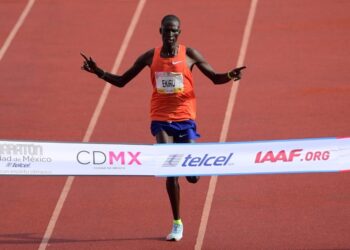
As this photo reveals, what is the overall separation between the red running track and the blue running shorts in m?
0.93

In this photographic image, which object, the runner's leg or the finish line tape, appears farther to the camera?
the runner's leg

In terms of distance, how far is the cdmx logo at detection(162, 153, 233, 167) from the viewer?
861 cm

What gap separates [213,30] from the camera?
568 inches

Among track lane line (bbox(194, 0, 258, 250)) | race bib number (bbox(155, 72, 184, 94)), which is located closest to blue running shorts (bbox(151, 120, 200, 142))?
race bib number (bbox(155, 72, 184, 94))

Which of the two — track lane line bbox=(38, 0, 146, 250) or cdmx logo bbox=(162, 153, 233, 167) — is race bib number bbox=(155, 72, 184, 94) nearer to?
cdmx logo bbox=(162, 153, 233, 167)

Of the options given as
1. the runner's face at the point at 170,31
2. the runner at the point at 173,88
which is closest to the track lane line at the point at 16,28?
the runner at the point at 173,88

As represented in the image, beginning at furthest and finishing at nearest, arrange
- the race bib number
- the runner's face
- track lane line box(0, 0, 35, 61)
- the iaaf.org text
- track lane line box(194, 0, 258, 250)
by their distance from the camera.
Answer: track lane line box(0, 0, 35, 61), track lane line box(194, 0, 258, 250), the race bib number, the runner's face, the iaaf.org text

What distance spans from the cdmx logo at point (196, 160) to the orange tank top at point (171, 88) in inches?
23.7

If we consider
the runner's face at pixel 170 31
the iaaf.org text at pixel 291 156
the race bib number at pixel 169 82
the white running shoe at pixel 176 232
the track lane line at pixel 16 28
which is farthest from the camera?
the track lane line at pixel 16 28

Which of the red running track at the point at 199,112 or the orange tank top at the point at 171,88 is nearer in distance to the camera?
the orange tank top at the point at 171,88

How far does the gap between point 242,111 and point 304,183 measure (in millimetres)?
1962

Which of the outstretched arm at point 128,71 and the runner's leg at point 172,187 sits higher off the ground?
the outstretched arm at point 128,71

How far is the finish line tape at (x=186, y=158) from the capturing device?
28.2 feet

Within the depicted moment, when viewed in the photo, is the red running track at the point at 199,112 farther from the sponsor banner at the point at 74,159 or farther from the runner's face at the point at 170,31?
the runner's face at the point at 170,31
